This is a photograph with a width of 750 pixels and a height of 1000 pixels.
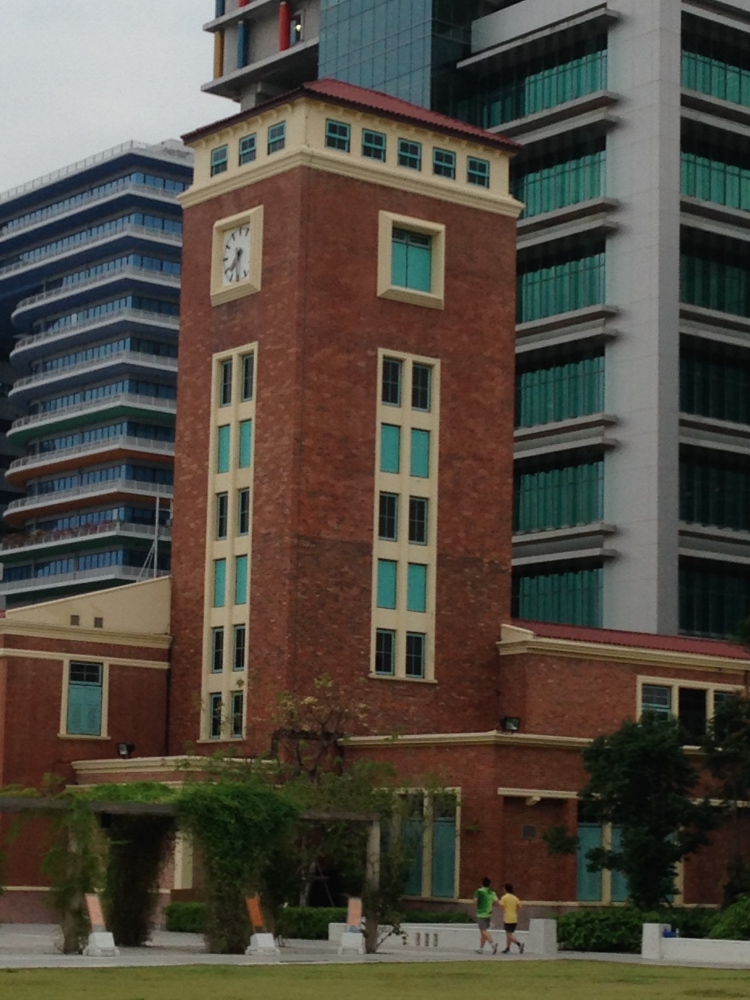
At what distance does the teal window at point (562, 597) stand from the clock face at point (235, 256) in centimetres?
2812

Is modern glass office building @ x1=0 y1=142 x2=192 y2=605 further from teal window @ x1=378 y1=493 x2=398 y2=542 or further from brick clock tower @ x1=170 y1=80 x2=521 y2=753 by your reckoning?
teal window @ x1=378 y1=493 x2=398 y2=542

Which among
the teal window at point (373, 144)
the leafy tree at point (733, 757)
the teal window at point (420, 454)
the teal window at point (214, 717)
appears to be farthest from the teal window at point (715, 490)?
the leafy tree at point (733, 757)

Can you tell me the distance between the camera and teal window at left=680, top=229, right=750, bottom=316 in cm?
9725

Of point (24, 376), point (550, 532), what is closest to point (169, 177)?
point (24, 376)

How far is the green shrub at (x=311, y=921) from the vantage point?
53375 mm

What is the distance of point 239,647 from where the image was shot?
221 feet

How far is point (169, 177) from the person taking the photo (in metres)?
150

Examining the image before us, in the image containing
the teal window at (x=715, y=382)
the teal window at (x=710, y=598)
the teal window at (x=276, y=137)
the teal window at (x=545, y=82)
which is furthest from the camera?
the teal window at (x=545, y=82)

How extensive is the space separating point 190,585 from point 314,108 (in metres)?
16.4

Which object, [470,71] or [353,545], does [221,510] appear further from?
[470,71]

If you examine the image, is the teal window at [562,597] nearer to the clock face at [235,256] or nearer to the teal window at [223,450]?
the teal window at [223,450]

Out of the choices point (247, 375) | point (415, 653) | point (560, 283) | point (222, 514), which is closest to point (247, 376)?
point (247, 375)

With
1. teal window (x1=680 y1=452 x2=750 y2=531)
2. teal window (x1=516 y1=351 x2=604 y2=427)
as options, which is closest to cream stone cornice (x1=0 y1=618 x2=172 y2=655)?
teal window (x1=516 y1=351 x2=604 y2=427)

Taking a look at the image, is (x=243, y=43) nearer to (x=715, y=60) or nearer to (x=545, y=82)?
(x=545, y=82)
